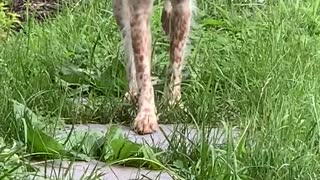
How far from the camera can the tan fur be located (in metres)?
4.32

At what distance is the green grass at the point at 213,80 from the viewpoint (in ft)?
10.8

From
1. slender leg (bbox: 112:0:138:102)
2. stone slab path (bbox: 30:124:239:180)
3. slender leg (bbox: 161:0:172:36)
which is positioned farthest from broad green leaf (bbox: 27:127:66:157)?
slender leg (bbox: 161:0:172:36)

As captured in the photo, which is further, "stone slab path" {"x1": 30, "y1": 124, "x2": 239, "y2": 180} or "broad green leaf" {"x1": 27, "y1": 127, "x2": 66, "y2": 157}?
"broad green leaf" {"x1": 27, "y1": 127, "x2": 66, "y2": 157}

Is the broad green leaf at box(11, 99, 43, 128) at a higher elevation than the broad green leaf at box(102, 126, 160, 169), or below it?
higher

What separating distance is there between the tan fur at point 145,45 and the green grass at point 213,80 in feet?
0.28

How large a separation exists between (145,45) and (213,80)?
0.40m

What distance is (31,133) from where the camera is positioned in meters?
3.47

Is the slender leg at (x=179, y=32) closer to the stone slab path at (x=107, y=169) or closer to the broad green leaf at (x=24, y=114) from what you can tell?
the stone slab path at (x=107, y=169)

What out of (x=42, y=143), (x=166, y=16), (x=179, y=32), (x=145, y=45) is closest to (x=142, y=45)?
(x=145, y=45)

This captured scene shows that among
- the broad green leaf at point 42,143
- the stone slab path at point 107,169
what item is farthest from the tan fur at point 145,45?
the broad green leaf at point 42,143

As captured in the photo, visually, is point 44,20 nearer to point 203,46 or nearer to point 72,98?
point 203,46

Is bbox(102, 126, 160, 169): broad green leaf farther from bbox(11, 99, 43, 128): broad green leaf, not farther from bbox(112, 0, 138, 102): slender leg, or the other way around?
bbox(112, 0, 138, 102): slender leg

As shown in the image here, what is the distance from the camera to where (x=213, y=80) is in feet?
15.0

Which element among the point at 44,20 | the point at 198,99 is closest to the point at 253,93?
the point at 198,99
